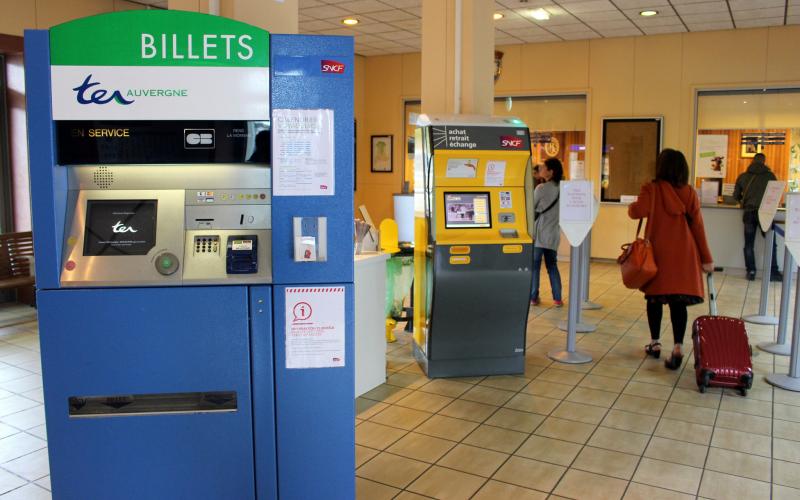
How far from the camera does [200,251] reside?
7.41 ft

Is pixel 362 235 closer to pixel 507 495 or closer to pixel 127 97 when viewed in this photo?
pixel 507 495

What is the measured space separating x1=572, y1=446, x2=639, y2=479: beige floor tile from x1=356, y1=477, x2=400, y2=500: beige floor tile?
0.96 meters

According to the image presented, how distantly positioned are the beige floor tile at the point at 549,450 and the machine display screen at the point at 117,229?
2.27 metres

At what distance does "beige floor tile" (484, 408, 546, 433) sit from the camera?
3.94m

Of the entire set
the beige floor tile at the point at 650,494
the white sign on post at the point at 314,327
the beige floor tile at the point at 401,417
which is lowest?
the beige floor tile at the point at 650,494

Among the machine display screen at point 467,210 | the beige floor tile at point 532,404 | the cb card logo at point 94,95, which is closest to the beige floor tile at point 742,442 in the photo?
the beige floor tile at point 532,404

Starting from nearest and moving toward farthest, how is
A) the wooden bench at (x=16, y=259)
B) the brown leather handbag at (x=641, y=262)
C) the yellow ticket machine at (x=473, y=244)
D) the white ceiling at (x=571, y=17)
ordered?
the yellow ticket machine at (x=473, y=244)
the brown leather handbag at (x=641, y=262)
the wooden bench at (x=16, y=259)
the white ceiling at (x=571, y=17)

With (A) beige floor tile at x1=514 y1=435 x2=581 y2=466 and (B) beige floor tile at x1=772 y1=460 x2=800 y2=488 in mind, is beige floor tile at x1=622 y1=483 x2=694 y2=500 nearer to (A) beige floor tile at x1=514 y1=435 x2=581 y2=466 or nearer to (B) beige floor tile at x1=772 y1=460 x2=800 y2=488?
(A) beige floor tile at x1=514 y1=435 x2=581 y2=466

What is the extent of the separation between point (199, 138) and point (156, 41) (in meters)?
0.33

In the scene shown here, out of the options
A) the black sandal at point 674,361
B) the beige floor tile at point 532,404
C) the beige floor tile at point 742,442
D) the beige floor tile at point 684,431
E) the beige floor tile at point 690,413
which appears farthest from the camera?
the black sandal at point 674,361

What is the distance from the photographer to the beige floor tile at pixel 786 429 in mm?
3830

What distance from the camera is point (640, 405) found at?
14.2 feet

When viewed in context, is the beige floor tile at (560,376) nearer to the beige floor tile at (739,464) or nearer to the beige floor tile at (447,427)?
the beige floor tile at (447,427)

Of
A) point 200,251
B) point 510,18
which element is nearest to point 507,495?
point 200,251
